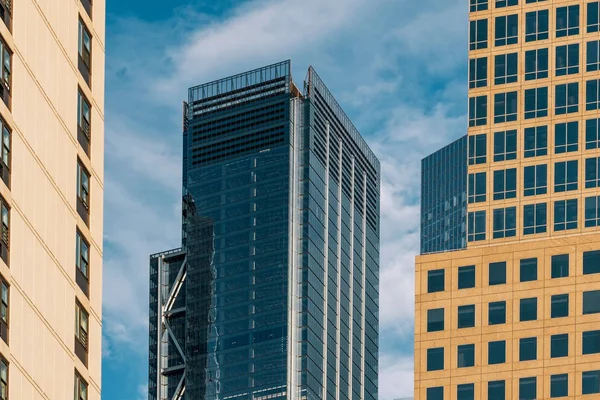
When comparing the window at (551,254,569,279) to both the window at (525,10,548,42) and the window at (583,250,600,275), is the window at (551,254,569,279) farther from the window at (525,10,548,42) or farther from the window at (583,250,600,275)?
the window at (525,10,548,42)

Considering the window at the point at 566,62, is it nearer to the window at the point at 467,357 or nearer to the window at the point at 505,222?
the window at the point at 505,222

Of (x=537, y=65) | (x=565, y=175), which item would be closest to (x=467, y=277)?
(x=565, y=175)

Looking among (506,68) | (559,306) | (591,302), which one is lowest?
(559,306)

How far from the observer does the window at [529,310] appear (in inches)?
6235

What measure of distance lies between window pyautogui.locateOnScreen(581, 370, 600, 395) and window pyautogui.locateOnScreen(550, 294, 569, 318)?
608cm

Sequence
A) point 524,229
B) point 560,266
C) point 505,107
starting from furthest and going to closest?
point 505,107
point 524,229
point 560,266

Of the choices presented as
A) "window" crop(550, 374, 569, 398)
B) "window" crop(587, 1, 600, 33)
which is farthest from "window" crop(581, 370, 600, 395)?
"window" crop(587, 1, 600, 33)

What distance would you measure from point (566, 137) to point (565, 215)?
8.07 m

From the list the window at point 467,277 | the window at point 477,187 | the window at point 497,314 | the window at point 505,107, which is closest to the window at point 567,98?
the window at point 505,107

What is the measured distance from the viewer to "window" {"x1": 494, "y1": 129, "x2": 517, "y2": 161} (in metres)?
169

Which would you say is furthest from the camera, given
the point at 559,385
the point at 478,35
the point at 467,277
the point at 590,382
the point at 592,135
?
the point at 478,35

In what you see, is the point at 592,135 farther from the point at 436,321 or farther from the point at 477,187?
the point at 436,321

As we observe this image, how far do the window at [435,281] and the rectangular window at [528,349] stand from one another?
30.8ft

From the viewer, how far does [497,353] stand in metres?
158
